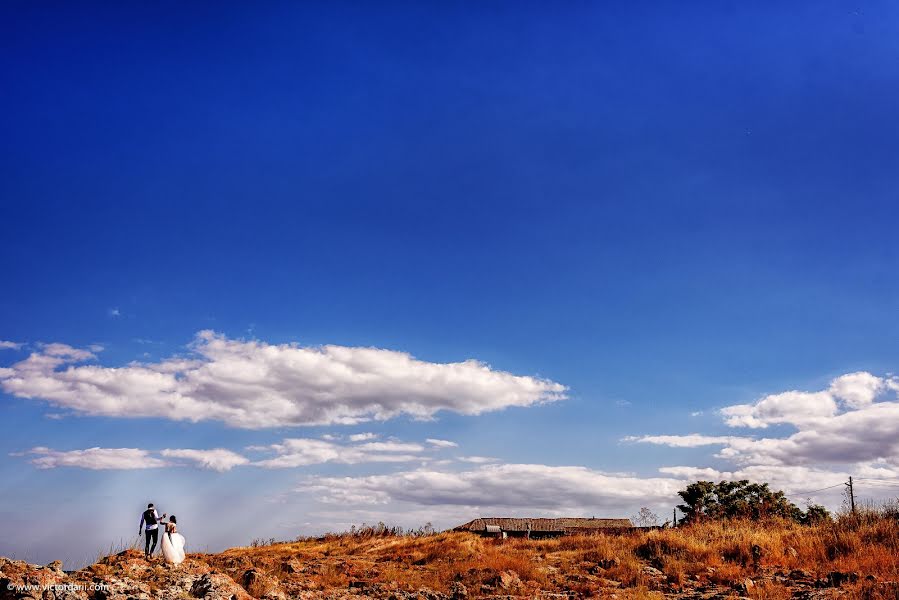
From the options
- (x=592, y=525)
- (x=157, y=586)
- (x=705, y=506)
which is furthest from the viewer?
(x=592, y=525)

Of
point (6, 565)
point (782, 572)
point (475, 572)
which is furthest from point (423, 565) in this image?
point (6, 565)

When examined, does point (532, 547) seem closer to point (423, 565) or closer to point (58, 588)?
point (423, 565)

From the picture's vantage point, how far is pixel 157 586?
13406 mm

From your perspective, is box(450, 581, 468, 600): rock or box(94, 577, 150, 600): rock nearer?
box(94, 577, 150, 600): rock

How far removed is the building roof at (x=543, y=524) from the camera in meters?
51.2

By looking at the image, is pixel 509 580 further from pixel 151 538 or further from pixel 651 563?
pixel 151 538

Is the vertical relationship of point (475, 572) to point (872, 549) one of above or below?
below

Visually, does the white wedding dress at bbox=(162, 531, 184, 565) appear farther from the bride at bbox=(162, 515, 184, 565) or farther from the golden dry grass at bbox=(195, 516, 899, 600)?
the golden dry grass at bbox=(195, 516, 899, 600)

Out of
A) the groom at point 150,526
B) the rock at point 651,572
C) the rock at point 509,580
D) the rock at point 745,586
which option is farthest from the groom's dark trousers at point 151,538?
the rock at point 745,586

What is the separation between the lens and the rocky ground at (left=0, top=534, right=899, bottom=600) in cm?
1225

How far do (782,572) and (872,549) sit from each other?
Answer: 8.52ft

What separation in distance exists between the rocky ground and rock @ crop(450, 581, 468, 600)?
27 mm

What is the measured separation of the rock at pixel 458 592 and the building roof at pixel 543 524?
34.7m

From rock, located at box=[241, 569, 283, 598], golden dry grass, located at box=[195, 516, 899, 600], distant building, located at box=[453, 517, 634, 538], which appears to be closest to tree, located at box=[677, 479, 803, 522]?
distant building, located at box=[453, 517, 634, 538]
